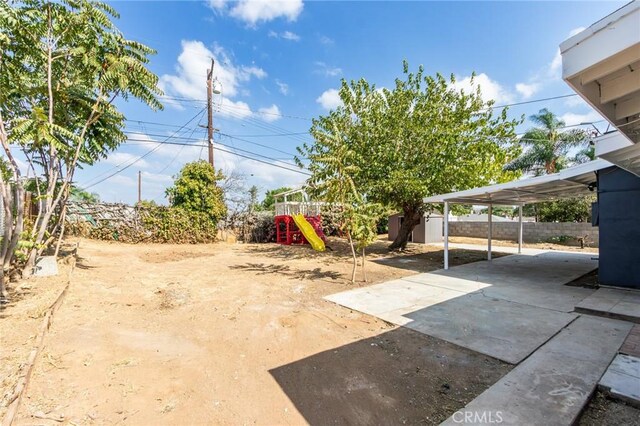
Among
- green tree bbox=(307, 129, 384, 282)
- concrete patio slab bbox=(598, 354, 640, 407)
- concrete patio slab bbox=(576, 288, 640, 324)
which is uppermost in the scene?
green tree bbox=(307, 129, 384, 282)

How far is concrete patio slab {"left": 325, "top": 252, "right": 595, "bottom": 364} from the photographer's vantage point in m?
3.76

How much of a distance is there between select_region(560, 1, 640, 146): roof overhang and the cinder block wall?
16095 mm

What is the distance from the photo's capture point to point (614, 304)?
4.88 m

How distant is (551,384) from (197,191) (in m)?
14.4

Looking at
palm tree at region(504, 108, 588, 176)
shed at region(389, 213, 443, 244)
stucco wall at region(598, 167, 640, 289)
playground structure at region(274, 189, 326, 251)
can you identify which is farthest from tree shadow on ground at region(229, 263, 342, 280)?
palm tree at region(504, 108, 588, 176)

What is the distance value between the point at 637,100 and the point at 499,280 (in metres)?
5.78

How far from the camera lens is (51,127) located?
4.78 m

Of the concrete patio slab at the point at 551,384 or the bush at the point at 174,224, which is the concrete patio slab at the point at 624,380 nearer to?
the concrete patio slab at the point at 551,384

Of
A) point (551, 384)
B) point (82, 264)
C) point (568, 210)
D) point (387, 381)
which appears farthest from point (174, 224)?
point (568, 210)

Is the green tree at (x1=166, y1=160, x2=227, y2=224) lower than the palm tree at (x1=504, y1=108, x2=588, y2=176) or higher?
lower

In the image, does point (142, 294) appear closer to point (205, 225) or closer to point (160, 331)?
point (160, 331)

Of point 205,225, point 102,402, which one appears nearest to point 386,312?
point 102,402

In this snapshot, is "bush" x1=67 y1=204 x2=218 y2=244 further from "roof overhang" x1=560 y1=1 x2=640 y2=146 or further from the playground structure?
"roof overhang" x1=560 y1=1 x2=640 y2=146

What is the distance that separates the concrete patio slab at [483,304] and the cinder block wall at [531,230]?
8753 millimetres
